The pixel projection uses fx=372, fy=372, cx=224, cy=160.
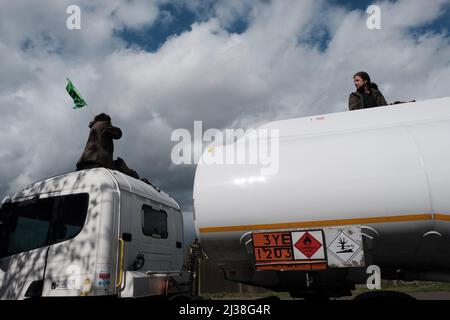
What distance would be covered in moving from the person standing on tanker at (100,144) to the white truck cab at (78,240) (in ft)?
1.99

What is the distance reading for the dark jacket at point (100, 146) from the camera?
250 inches

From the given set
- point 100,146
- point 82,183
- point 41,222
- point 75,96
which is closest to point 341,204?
point 82,183

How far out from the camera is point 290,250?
3883 mm

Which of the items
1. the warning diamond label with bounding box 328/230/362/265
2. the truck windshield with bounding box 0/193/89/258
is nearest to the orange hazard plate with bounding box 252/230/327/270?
the warning diamond label with bounding box 328/230/362/265

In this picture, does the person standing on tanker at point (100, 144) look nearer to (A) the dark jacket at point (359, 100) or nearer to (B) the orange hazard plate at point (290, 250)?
(B) the orange hazard plate at point (290, 250)

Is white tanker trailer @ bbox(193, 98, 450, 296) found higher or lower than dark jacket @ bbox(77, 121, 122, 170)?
lower

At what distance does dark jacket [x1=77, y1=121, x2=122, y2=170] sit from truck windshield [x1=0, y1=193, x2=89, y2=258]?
95 cm

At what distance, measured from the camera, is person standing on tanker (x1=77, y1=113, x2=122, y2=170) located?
20.9ft

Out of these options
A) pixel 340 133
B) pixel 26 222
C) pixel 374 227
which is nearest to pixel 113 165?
pixel 26 222

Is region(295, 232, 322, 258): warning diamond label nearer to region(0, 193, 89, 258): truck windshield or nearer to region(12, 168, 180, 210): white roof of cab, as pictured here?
region(12, 168, 180, 210): white roof of cab
